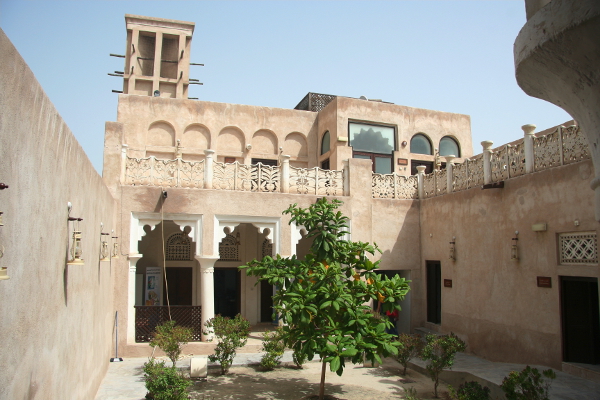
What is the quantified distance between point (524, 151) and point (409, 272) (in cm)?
530

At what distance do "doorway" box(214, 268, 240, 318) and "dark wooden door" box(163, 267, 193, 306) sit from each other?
3.02 ft

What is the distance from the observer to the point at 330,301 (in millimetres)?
7211

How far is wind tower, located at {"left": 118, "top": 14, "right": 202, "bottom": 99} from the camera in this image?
66.1ft

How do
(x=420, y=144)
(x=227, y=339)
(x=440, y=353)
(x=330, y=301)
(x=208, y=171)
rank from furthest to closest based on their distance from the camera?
(x=420, y=144) → (x=208, y=171) → (x=227, y=339) → (x=440, y=353) → (x=330, y=301)

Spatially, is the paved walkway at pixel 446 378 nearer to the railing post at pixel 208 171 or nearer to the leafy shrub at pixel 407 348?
the leafy shrub at pixel 407 348

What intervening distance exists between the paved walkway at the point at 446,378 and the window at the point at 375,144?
6.84 meters

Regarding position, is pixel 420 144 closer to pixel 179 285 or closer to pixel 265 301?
pixel 265 301

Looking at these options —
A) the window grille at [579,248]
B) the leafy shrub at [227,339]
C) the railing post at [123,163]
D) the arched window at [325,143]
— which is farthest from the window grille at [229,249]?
the window grille at [579,248]

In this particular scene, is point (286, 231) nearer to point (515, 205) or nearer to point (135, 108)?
point (515, 205)

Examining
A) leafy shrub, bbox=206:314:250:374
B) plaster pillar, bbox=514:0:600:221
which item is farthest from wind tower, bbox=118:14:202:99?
plaster pillar, bbox=514:0:600:221

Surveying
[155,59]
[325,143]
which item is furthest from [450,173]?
[155,59]

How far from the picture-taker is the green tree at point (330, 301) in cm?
721

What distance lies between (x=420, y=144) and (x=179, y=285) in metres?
9.26

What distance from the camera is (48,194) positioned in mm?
4477
